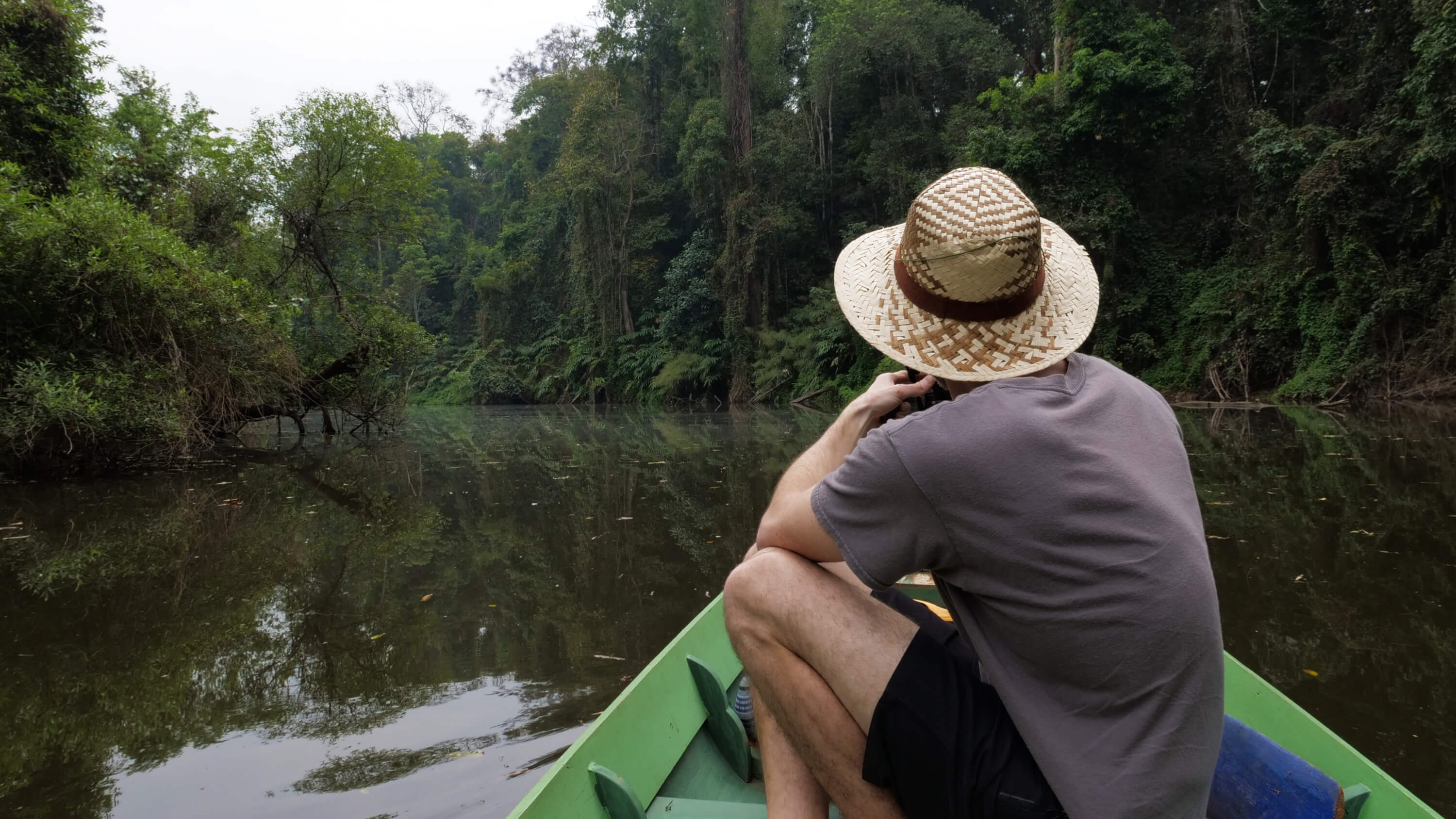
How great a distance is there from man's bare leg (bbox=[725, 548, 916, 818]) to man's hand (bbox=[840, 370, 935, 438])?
11.7 inches

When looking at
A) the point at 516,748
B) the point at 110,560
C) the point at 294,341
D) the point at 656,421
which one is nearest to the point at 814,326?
the point at 656,421

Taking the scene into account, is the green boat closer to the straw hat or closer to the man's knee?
the man's knee

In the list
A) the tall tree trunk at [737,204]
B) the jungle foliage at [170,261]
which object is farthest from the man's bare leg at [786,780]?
the tall tree trunk at [737,204]

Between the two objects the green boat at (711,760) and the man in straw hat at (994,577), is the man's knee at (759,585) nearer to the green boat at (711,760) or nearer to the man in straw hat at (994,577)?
the man in straw hat at (994,577)

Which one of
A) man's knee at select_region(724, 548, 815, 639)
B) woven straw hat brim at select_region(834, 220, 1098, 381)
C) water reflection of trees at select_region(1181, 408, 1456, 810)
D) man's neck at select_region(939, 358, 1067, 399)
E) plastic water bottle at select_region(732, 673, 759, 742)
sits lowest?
water reflection of trees at select_region(1181, 408, 1456, 810)

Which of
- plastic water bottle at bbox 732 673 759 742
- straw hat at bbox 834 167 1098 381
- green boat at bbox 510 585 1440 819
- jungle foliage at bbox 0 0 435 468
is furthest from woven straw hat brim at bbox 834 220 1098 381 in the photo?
jungle foliage at bbox 0 0 435 468

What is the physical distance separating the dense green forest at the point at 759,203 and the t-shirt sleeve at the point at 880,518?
8.26 m

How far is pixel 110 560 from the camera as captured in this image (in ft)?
15.6

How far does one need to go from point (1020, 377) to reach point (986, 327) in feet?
0.43

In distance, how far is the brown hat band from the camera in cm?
131

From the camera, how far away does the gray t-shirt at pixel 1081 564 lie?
106 centimetres

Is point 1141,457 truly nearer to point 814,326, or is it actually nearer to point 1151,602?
point 1151,602

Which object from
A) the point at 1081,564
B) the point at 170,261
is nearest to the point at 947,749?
the point at 1081,564

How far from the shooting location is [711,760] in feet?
6.82
